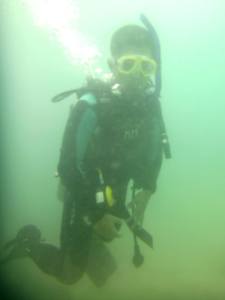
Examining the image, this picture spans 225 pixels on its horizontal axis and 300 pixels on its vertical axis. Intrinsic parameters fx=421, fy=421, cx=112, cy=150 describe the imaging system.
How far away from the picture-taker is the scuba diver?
136 inches

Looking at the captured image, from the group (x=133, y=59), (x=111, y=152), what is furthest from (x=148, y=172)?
(x=133, y=59)

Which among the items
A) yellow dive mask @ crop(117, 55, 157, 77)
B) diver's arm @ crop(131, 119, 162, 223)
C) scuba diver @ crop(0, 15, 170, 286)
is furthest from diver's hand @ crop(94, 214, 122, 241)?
yellow dive mask @ crop(117, 55, 157, 77)

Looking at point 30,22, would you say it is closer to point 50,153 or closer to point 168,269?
point 50,153

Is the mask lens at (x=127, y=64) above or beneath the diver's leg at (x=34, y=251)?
above

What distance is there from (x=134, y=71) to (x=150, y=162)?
0.85 m

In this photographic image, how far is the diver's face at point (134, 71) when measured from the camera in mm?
3652

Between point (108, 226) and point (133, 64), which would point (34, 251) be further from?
point (133, 64)

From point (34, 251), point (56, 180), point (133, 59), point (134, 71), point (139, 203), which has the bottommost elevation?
point (34, 251)

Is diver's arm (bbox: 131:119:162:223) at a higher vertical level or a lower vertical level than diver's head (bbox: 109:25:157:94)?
lower

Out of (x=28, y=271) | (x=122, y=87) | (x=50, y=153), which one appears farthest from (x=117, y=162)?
(x=50, y=153)

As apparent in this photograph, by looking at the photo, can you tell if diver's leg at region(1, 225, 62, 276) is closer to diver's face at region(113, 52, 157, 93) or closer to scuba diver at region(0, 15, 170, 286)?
scuba diver at region(0, 15, 170, 286)

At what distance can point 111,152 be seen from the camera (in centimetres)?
375

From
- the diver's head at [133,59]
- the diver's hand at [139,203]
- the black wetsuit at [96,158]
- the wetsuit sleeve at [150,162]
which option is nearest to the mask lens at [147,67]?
the diver's head at [133,59]

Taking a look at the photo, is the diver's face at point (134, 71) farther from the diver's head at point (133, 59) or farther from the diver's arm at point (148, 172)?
the diver's arm at point (148, 172)
